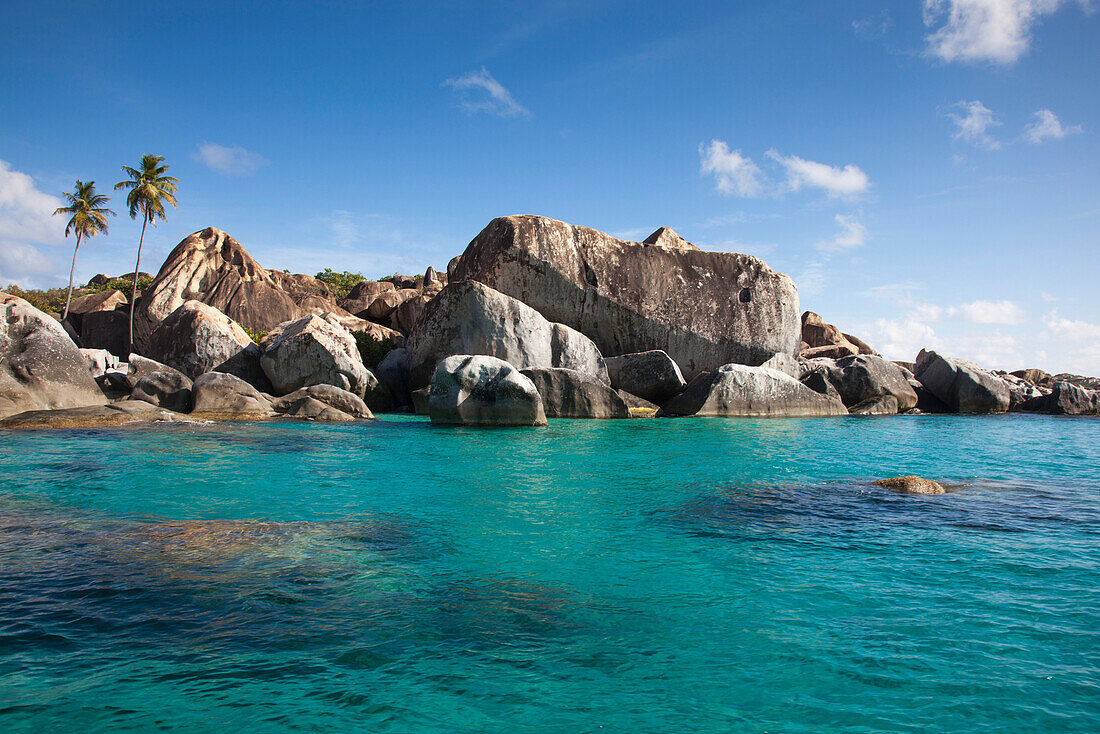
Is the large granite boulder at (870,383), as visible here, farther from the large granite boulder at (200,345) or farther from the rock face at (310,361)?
the large granite boulder at (200,345)

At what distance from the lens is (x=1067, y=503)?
8594mm

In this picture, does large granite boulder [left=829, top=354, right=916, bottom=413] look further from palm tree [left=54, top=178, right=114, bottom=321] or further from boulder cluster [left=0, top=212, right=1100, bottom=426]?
palm tree [left=54, top=178, right=114, bottom=321]

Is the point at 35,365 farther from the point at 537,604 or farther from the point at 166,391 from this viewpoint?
the point at 537,604

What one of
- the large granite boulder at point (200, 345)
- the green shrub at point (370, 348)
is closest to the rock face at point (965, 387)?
the green shrub at point (370, 348)

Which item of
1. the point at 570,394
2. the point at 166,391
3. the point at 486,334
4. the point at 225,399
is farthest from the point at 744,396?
the point at 166,391

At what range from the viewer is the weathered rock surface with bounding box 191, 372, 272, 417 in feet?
64.6

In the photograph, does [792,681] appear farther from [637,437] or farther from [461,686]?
[637,437]

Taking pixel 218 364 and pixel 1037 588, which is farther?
pixel 218 364

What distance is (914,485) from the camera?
30.2ft

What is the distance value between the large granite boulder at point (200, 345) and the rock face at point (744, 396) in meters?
16.4

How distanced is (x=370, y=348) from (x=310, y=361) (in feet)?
20.9

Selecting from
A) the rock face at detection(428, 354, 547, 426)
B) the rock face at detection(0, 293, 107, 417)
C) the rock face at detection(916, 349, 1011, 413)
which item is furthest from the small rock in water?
the rock face at detection(916, 349, 1011, 413)

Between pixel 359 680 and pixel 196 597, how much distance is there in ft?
5.99

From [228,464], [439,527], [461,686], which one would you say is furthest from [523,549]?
[228,464]
